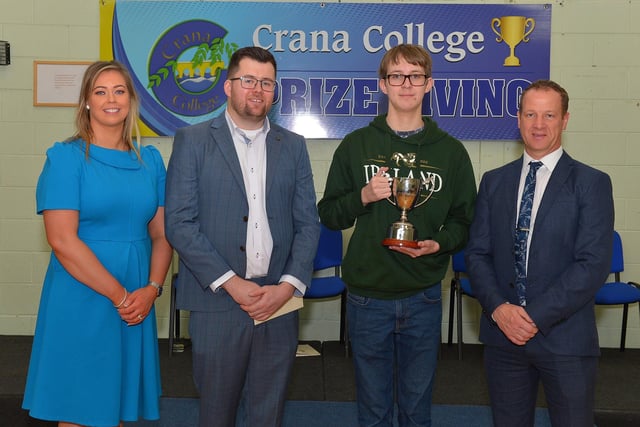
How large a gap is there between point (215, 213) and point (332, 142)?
2755 millimetres

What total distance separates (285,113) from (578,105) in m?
2.05

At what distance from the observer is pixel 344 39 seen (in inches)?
196

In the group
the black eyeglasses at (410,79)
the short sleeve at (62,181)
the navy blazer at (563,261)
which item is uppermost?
the black eyeglasses at (410,79)

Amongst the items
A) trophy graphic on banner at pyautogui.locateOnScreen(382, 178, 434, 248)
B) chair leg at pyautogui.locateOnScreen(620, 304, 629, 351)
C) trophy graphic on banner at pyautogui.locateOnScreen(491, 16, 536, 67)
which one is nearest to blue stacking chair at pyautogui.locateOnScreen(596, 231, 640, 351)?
chair leg at pyautogui.locateOnScreen(620, 304, 629, 351)

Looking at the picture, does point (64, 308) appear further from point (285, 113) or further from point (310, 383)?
point (285, 113)

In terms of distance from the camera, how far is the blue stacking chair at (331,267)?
468 centimetres

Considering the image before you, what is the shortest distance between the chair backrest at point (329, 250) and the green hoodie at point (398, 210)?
2160 mm

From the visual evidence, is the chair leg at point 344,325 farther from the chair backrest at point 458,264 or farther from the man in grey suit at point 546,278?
the man in grey suit at point 546,278

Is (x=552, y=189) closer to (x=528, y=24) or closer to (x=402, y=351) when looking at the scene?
(x=402, y=351)

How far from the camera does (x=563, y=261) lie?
2.38 m

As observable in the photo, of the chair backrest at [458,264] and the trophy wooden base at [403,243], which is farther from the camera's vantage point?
the chair backrest at [458,264]

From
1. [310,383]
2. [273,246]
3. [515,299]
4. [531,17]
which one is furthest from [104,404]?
[531,17]

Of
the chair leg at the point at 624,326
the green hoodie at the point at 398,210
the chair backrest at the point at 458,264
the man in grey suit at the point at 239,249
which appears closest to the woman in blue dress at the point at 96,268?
the man in grey suit at the point at 239,249

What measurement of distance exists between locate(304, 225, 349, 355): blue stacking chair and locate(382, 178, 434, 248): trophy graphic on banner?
2.13 metres
